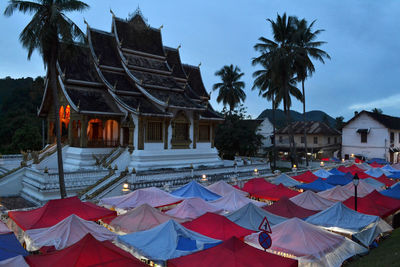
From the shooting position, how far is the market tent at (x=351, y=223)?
33.7ft

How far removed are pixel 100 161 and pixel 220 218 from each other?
13086mm

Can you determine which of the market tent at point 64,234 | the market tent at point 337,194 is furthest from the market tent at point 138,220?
the market tent at point 337,194

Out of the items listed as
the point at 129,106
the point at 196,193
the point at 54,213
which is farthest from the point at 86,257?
the point at 129,106

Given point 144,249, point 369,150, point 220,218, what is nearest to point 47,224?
point 144,249

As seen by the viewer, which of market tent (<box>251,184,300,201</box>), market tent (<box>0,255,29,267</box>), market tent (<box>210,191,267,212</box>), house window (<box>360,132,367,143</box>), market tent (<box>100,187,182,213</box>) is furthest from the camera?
house window (<box>360,132,367,143</box>)

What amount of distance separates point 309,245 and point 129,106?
15.4m

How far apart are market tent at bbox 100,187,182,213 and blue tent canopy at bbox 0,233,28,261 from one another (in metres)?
5.31

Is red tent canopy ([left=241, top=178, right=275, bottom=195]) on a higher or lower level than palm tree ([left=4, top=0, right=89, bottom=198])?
lower

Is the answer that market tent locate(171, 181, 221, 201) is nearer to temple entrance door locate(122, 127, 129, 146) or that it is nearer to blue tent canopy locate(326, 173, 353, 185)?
temple entrance door locate(122, 127, 129, 146)

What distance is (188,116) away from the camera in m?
24.2

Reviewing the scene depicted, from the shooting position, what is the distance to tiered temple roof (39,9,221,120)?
2111cm

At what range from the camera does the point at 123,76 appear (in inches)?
927

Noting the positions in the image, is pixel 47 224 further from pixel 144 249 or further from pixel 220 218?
pixel 220 218

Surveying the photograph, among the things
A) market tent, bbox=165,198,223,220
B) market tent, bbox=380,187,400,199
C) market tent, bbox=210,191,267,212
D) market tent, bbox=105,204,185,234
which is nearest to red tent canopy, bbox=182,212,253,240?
market tent, bbox=105,204,185,234
